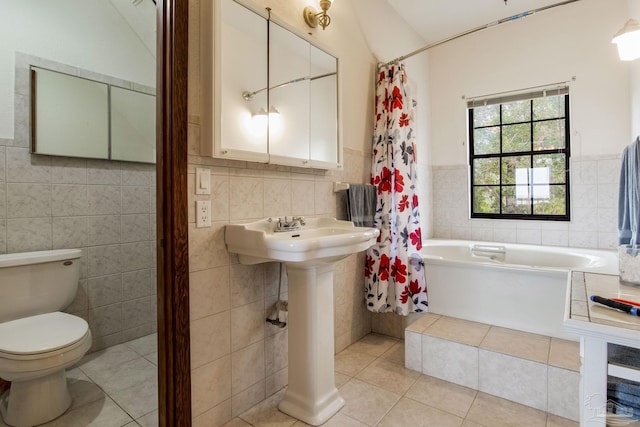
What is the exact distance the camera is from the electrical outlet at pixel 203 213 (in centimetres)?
144

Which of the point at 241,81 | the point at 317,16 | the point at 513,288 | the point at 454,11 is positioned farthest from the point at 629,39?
the point at 241,81

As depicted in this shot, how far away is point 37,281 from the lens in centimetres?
194

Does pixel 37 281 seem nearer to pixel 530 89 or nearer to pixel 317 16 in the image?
pixel 317 16

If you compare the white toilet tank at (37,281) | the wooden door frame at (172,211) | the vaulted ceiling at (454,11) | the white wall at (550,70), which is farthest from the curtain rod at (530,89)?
the white toilet tank at (37,281)

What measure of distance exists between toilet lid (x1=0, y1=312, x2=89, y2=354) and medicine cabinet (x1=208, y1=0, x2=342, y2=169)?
4.06 ft

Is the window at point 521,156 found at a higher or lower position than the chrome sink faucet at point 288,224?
higher

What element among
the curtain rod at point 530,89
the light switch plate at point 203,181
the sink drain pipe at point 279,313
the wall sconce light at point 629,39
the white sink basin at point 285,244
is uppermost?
the curtain rod at point 530,89

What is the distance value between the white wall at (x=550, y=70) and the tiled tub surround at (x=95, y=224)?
3030mm

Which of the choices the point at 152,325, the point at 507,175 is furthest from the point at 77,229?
the point at 507,175

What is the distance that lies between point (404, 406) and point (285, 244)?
1120 millimetres

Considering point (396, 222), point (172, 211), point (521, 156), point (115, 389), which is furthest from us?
point (521, 156)

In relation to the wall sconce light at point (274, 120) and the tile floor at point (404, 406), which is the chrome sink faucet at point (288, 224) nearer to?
the wall sconce light at point (274, 120)

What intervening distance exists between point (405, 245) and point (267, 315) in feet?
3.79

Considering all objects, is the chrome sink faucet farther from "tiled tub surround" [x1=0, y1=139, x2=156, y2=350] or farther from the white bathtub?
"tiled tub surround" [x1=0, y1=139, x2=156, y2=350]
